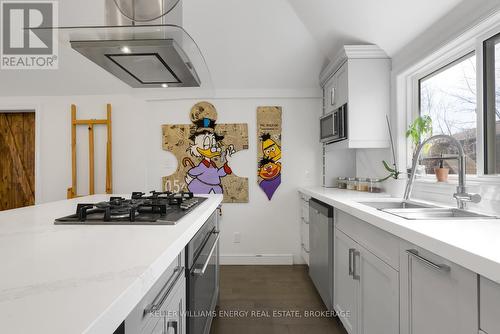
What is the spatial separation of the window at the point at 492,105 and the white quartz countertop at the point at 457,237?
0.55 m

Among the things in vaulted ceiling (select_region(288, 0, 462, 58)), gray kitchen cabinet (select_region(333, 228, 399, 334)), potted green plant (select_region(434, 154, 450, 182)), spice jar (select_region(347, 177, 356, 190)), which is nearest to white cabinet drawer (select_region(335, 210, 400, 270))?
gray kitchen cabinet (select_region(333, 228, 399, 334))

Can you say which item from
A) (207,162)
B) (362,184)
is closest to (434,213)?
(362,184)

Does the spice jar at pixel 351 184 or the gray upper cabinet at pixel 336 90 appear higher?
the gray upper cabinet at pixel 336 90

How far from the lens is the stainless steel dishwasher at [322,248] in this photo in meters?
1.93

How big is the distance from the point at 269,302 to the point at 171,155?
6.26 feet

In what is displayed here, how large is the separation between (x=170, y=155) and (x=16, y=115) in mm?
2062

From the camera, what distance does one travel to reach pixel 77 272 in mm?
534

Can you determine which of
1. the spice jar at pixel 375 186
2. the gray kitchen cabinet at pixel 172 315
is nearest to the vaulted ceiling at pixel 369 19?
the spice jar at pixel 375 186

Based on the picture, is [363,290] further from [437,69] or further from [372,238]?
[437,69]

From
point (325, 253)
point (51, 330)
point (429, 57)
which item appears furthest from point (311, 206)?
point (51, 330)

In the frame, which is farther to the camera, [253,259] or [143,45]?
[253,259]

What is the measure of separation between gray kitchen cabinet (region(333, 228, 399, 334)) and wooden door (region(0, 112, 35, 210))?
377 cm

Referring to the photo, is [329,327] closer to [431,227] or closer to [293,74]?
[431,227]

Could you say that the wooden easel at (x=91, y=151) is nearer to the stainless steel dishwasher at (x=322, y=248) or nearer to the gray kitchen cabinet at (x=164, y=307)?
the stainless steel dishwasher at (x=322, y=248)
